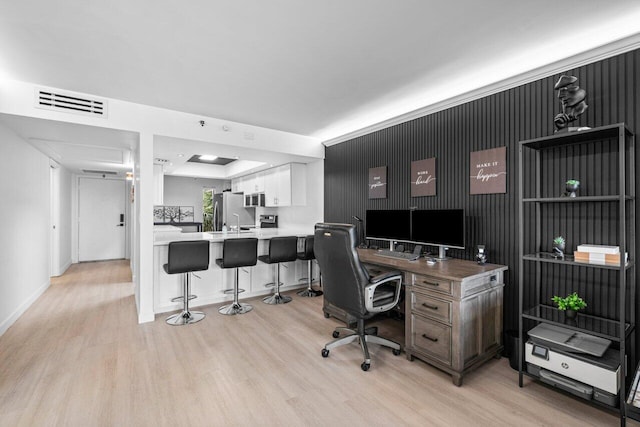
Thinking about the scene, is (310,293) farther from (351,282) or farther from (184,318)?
(351,282)

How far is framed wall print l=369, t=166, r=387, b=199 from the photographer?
400 centimetres

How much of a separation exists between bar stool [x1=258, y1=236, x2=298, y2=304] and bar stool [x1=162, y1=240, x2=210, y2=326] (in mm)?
882

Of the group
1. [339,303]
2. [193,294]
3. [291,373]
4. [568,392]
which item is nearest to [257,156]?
[193,294]

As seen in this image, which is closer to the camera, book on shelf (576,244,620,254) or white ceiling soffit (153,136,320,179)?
book on shelf (576,244,620,254)

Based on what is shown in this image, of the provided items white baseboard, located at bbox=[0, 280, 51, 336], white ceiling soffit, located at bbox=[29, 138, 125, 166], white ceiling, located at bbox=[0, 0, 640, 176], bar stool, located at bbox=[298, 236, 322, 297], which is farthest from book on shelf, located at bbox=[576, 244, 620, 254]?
white ceiling soffit, located at bbox=[29, 138, 125, 166]

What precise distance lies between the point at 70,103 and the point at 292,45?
2.48 metres

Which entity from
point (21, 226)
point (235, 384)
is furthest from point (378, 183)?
point (21, 226)

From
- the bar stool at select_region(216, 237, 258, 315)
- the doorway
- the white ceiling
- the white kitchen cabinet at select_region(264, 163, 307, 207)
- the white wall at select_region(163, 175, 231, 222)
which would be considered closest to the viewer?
the white ceiling

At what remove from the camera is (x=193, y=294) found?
13.4ft

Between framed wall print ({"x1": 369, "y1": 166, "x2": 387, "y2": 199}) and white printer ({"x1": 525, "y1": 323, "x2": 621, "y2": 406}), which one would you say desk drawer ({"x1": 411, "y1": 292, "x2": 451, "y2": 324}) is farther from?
framed wall print ({"x1": 369, "y1": 166, "x2": 387, "y2": 199})

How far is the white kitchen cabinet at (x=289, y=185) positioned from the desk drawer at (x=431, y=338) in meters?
3.37

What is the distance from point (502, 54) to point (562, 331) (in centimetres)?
223

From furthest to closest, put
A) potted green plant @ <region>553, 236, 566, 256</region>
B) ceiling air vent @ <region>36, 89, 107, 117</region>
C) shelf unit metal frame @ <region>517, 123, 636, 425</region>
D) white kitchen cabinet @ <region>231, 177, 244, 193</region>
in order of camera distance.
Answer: white kitchen cabinet @ <region>231, 177, 244, 193</region>
ceiling air vent @ <region>36, 89, 107, 117</region>
potted green plant @ <region>553, 236, 566, 256</region>
shelf unit metal frame @ <region>517, 123, 636, 425</region>

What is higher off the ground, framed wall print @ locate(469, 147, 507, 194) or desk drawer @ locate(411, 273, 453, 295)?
framed wall print @ locate(469, 147, 507, 194)
